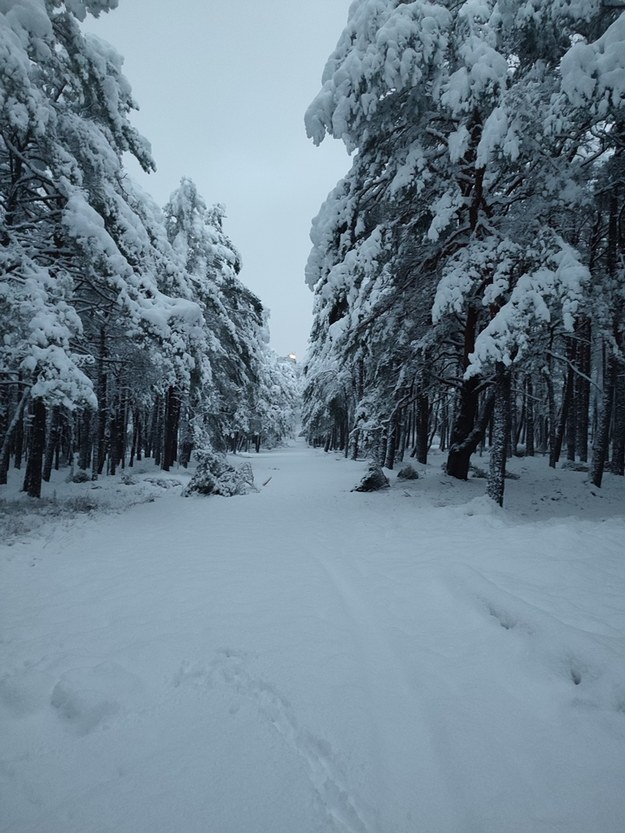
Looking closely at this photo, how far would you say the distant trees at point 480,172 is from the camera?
6.68 m

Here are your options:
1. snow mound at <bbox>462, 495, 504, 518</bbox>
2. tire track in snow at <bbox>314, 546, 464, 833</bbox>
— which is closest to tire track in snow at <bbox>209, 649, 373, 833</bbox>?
tire track in snow at <bbox>314, 546, 464, 833</bbox>

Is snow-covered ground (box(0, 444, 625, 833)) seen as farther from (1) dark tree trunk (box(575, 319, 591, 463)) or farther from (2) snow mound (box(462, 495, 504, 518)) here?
(1) dark tree trunk (box(575, 319, 591, 463))

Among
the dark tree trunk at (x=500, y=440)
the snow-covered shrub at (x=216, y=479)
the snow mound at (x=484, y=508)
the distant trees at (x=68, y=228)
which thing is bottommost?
the snow-covered shrub at (x=216, y=479)

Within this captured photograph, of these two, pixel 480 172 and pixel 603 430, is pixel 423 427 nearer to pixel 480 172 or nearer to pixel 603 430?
pixel 603 430

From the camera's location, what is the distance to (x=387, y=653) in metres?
3.30

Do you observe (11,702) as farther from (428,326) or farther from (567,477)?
(567,477)

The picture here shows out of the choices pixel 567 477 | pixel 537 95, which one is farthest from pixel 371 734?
pixel 567 477

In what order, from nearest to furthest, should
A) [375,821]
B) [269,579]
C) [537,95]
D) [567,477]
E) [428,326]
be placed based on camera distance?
[375,821]
[269,579]
[537,95]
[428,326]
[567,477]

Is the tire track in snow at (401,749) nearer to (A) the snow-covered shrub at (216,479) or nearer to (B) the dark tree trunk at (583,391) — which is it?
(A) the snow-covered shrub at (216,479)

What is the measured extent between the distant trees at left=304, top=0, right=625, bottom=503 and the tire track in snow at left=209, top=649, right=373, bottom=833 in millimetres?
6567

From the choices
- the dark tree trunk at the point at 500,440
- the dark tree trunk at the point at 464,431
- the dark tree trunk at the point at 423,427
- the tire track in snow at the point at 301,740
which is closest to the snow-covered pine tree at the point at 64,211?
the tire track in snow at the point at 301,740

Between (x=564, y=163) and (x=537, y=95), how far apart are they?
1.39 m

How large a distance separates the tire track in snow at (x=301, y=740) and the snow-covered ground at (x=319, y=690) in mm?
11

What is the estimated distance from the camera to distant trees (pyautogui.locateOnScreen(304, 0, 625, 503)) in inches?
263
